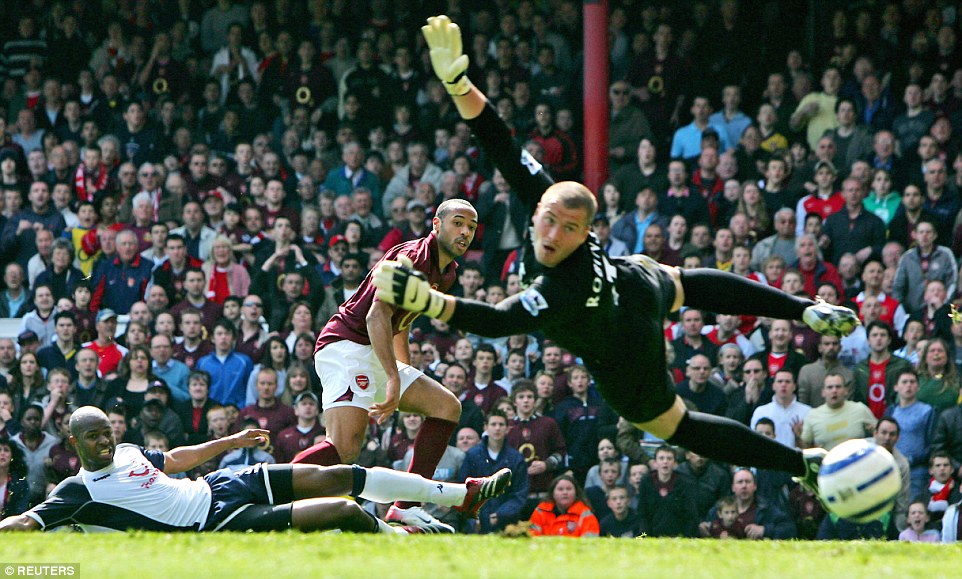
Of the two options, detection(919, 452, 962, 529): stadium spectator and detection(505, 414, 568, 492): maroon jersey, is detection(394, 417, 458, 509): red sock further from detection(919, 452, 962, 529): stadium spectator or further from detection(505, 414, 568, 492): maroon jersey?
detection(919, 452, 962, 529): stadium spectator

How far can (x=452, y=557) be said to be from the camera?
6301mm

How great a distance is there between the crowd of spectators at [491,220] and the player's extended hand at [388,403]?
366 centimetres

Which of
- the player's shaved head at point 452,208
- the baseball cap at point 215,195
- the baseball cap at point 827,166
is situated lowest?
the player's shaved head at point 452,208

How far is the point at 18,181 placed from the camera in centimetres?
1558

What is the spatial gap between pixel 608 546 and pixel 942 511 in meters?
4.77

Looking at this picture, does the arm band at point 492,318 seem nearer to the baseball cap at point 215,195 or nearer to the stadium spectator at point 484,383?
the stadium spectator at point 484,383

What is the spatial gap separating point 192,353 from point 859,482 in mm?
7959

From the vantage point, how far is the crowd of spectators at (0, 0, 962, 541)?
11.3m

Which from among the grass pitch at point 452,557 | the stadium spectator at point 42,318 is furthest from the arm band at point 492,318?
the stadium spectator at point 42,318

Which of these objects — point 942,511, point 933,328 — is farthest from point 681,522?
point 933,328

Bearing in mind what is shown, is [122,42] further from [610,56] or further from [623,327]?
[623,327]

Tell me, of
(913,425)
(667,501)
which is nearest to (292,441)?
(667,501)

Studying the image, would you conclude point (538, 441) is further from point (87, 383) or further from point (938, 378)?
point (87, 383)

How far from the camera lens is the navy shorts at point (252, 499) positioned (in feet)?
25.2
